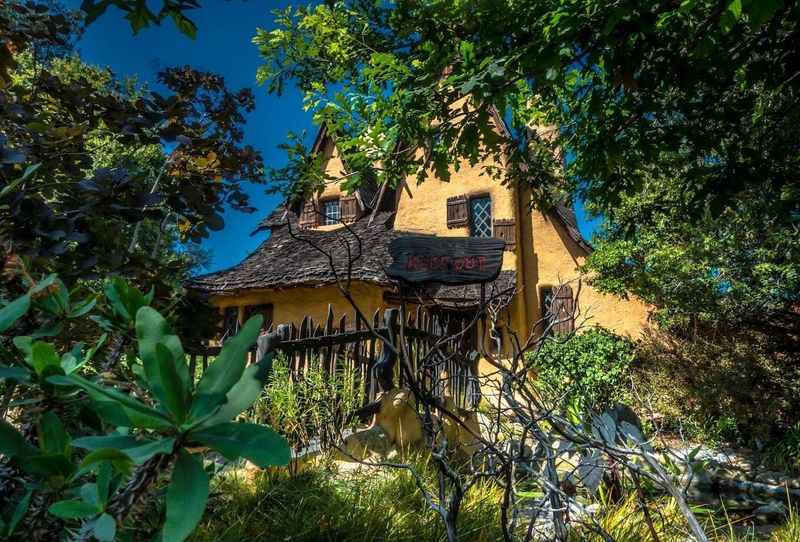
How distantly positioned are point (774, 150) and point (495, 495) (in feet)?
13.0

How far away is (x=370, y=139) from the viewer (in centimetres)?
384

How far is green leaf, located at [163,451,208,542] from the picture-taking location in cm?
54

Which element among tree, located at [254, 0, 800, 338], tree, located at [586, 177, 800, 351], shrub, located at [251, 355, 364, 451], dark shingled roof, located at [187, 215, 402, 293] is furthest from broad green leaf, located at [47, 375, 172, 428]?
dark shingled roof, located at [187, 215, 402, 293]

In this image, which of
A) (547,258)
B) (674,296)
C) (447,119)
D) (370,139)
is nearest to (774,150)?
(447,119)

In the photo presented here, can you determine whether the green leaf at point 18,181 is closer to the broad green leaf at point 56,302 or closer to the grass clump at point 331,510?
the broad green leaf at point 56,302

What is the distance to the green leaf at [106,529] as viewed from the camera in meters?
0.59

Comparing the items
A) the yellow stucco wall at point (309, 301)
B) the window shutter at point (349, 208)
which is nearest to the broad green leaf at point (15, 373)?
the yellow stucco wall at point (309, 301)

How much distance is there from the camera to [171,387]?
600mm

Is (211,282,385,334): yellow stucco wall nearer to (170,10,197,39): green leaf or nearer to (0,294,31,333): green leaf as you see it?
(170,10,197,39): green leaf

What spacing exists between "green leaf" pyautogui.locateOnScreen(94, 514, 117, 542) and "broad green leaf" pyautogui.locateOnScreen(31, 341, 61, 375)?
0.26 m

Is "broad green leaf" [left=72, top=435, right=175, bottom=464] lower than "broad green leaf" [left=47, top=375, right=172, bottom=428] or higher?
lower

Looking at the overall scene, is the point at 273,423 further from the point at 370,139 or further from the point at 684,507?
the point at 684,507

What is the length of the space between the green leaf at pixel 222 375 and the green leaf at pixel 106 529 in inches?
6.8

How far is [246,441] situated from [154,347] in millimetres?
184
